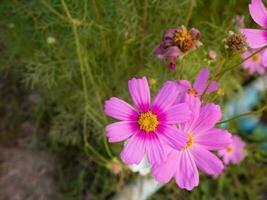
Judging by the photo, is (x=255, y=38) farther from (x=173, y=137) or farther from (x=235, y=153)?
(x=235, y=153)

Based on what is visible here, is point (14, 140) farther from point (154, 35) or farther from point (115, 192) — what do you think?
point (154, 35)

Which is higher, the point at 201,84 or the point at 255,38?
the point at 255,38

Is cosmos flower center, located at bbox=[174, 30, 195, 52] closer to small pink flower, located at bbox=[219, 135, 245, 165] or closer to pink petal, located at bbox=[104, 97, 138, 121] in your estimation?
pink petal, located at bbox=[104, 97, 138, 121]

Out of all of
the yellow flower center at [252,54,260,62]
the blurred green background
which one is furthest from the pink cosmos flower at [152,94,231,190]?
the yellow flower center at [252,54,260,62]

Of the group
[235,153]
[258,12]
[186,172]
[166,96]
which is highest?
[258,12]

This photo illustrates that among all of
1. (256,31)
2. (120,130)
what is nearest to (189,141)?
(120,130)

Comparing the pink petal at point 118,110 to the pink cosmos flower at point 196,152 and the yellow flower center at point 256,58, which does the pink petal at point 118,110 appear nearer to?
the pink cosmos flower at point 196,152
